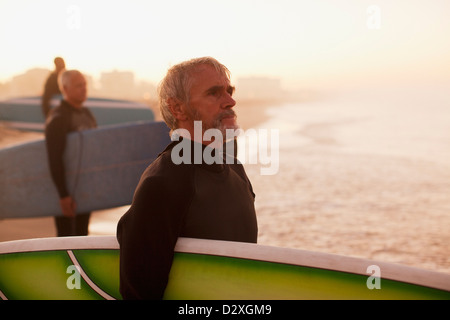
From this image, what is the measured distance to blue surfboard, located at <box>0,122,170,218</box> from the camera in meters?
4.57

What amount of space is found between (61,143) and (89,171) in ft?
3.21

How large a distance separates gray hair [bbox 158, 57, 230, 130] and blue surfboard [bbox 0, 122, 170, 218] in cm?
295

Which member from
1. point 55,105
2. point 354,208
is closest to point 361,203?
point 354,208

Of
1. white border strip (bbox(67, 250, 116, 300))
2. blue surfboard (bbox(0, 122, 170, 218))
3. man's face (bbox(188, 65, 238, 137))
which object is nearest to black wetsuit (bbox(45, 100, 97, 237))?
blue surfboard (bbox(0, 122, 170, 218))

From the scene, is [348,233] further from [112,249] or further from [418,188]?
[112,249]

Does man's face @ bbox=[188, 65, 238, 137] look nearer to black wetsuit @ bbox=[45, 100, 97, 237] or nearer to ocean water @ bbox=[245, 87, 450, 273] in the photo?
black wetsuit @ bbox=[45, 100, 97, 237]

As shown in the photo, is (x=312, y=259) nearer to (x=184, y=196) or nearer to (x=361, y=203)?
(x=184, y=196)

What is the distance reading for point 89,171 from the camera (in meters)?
4.60

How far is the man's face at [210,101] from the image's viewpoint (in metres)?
1.69

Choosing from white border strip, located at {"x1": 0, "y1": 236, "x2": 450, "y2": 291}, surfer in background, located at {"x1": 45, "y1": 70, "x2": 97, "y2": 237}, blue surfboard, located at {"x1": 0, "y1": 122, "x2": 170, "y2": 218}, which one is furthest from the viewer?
blue surfboard, located at {"x1": 0, "y1": 122, "x2": 170, "y2": 218}

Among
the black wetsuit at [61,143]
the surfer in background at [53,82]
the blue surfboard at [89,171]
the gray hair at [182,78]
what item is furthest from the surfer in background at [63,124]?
the gray hair at [182,78]

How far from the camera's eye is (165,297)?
174 centimetres

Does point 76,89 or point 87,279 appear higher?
point 76,89
